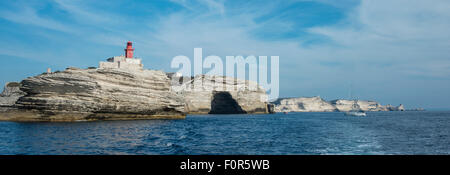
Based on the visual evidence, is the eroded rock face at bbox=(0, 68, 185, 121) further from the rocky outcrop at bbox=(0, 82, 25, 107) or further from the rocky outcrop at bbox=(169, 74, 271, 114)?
the rocky outcrop at bbox=(169, 74, 271, 114)

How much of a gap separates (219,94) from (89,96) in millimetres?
66998

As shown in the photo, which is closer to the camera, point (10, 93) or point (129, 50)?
point (10, 93)

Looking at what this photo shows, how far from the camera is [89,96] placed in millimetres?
39125

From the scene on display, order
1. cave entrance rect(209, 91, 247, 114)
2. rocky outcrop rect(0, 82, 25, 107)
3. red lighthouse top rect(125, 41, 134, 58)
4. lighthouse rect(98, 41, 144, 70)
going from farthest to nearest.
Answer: cave entrance rect(209, 91, 247, 114) → red lighthouse top rect(125, 41, 134, 58) → lighthouse rect(98, 41, 144, 70) → rocky outcrop rect(0, 82, 25, 107)

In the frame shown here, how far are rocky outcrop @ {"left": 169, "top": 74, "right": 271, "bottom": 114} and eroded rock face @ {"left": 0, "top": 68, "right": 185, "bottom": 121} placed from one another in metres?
46.5

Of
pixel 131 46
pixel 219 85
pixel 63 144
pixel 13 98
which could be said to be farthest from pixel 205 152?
pixel 219 85

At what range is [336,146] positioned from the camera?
21031mm

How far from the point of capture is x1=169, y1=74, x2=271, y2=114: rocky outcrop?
9725cm

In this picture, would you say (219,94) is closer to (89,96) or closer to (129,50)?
Result: (129,50)

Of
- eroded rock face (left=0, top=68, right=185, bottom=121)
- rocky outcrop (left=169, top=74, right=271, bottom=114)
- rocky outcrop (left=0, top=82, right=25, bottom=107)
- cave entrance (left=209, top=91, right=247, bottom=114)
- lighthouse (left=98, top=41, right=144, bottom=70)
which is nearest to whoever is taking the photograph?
eroded rock face (left=0, top=68, right=185, bottom=121)

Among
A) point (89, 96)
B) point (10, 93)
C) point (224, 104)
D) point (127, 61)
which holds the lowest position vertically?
point (224, 104)

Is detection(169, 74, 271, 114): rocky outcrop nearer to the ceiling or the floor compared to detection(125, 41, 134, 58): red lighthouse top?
nearer to the floor

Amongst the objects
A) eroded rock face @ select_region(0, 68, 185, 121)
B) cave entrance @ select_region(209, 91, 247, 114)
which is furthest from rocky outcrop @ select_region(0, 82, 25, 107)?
cave entrance @ select_region(209, 91, 247, 114)

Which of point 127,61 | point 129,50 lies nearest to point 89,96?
point 127,61
